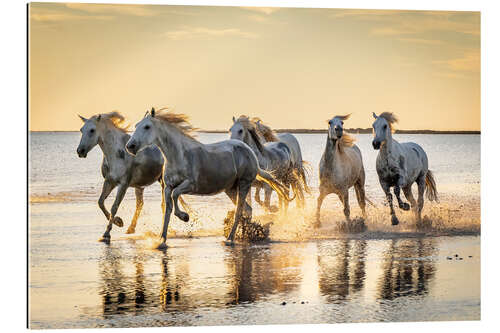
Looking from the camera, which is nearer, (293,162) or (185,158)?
(185,158)

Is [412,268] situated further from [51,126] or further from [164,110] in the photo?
[51,126]

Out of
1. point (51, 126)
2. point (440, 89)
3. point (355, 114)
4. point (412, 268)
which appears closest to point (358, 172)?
point (355, 114)

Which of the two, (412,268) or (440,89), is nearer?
(412,268)

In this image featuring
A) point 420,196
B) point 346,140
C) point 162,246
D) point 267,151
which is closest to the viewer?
point 162,246

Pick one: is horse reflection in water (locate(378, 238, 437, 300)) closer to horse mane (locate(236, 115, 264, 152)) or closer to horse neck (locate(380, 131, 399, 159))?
horse neck (locate(380, 131, 399, 159))

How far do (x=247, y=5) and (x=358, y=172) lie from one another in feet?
13.6

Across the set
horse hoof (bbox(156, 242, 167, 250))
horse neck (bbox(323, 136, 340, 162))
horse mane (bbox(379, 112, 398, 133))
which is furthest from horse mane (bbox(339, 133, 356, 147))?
horse hoof (bbox(156, 242, 167, 250))

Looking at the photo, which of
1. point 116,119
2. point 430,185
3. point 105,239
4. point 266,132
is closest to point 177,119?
point 116,119

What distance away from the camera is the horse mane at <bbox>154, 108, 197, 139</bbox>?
11.4 meters

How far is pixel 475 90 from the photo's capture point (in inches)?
485

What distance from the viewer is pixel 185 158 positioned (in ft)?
37.7

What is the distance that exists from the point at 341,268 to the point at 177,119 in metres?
2.66

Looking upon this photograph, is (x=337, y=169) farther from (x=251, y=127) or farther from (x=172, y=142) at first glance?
(x=172, y=142)

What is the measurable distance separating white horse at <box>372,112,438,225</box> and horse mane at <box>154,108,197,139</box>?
9.81 ft
